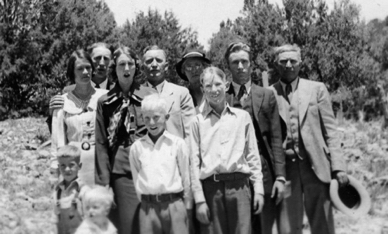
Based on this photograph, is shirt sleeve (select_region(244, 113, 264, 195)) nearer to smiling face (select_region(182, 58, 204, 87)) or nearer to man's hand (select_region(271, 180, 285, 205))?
man's hand (select_region(271, 180, 285, 205))

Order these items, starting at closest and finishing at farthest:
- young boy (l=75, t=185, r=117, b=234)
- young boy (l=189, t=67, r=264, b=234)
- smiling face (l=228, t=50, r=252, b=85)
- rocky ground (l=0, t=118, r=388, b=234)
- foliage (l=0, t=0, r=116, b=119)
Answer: young boy (l=75, t=185, r=117, b=234) < young boy (l=189, t=67, r=264, b=234) < smiling face (l=228, t=50, r=252, b=85) < rocky ground (l=0, t=118, r=388, b=234) < foliage (l=0, t=0, r=116, b=119)

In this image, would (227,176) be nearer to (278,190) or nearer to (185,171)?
(185,171)

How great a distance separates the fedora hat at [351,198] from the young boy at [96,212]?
6.19 feet

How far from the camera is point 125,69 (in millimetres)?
4141

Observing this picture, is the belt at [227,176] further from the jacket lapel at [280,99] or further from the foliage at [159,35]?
the foliage at [159,35]

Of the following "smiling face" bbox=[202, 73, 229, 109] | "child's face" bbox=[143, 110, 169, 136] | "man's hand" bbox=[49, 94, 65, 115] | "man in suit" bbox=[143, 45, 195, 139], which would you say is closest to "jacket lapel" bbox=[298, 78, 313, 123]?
"smiling face" bbox=[202, 73, 229, 109]

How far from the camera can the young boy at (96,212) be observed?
3.52 m

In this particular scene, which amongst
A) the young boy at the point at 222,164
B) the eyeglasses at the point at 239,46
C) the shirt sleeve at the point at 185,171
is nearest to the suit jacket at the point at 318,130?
the eyeglasses at the point at 239,46

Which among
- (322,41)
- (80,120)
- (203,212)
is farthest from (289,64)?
(322,41)

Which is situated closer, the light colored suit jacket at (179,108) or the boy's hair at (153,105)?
the boy's hair at (153,105)

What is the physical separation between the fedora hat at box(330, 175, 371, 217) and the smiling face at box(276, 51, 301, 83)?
99cm

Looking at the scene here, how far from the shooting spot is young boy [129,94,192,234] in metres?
3.65

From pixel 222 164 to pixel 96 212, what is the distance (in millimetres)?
962

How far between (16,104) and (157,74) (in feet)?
71.9
